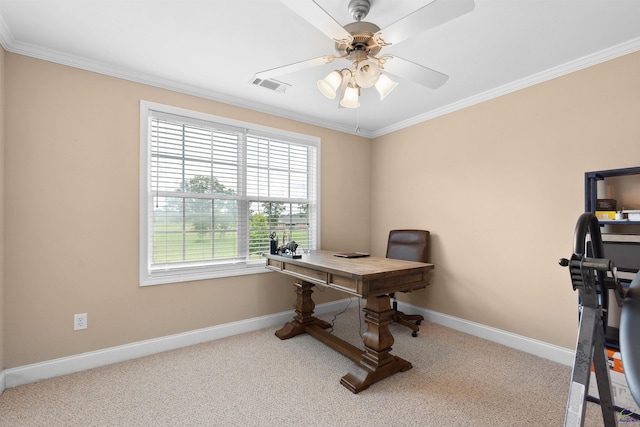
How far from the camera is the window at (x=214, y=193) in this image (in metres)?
2.76

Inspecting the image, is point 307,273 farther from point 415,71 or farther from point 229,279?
point 415,71

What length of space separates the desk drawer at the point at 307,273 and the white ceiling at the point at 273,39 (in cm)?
165

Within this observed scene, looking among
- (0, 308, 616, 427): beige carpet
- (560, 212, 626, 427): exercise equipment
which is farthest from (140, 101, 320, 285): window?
(560, 212, 626, 427): exercise equipment

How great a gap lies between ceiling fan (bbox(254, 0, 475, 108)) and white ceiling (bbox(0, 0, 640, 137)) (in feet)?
0.31

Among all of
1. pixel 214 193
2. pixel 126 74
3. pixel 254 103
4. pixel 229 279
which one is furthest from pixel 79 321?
pixel 254 103

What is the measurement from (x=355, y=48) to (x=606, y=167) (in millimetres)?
2100

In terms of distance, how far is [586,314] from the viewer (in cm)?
87

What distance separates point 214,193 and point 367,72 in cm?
197

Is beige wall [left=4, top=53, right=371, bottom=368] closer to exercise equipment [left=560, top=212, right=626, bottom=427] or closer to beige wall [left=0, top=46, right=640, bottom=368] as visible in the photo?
beige wall [left=0, top=46, right=640, bottom=368]

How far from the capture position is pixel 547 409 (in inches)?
74.8

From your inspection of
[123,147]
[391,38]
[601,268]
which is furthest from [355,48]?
[123,147]

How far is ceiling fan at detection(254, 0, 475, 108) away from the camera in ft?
4.23

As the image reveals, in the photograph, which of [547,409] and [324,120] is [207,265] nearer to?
[324,120]

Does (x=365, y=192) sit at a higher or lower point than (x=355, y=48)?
lower
